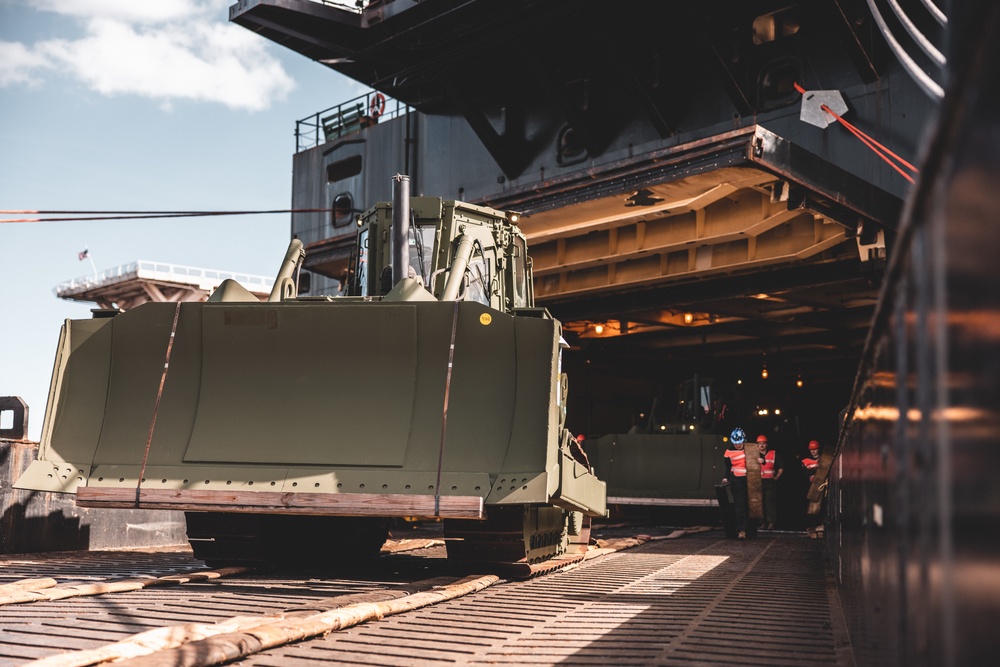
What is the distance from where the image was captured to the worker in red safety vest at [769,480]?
589 inches

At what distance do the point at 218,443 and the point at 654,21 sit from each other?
426 inches

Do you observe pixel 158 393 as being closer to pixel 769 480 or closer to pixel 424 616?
pixel 424 616

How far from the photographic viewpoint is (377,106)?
70.1 ft

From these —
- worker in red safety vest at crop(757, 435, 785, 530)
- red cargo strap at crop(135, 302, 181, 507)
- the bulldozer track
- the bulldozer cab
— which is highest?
the bulldozer cab

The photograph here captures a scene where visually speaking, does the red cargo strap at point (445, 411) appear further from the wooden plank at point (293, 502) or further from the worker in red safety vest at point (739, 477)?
the worker in red safety vest at point (739, 477)

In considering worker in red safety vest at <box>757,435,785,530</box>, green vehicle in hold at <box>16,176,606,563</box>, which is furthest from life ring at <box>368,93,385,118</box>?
green vehicle in hold at <box>16,176,606,563</box>

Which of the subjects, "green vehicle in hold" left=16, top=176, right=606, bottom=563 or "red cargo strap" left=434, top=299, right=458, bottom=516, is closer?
"red cargo strap" left=434, top=299, right=458, bottom=516

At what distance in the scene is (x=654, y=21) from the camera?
49.9ft

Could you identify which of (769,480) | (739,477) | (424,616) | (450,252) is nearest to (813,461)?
(769,480)

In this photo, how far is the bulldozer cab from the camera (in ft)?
27.1

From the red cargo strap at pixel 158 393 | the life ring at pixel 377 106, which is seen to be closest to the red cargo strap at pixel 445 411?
the red cargo strap at pixel 158 393

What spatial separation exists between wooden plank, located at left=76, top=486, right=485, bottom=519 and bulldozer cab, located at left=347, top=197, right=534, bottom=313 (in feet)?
8.15

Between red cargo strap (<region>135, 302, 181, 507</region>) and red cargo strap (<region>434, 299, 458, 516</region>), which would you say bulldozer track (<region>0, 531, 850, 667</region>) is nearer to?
red cargo strap (<region>434, 299, 458, 516</region>)

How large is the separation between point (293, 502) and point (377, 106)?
649 inches
